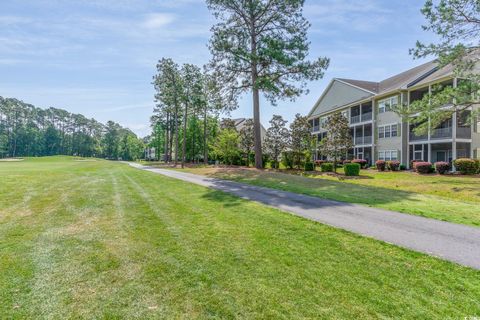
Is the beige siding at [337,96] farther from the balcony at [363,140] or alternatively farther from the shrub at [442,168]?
the shrub at [442,168]

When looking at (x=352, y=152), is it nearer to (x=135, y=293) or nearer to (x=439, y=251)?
(x=439, y=251)

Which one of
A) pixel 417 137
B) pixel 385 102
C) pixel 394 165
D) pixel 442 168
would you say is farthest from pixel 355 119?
pixel 442 168

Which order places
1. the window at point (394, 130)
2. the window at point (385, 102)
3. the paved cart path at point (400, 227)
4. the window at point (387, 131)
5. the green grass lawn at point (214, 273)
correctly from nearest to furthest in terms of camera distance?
the green grass lawn at point (214, 273) → the paved cart path at point (400, 227) → the window at point (385, 102) → the window at point (394, 130) → the window at point (387, 131)

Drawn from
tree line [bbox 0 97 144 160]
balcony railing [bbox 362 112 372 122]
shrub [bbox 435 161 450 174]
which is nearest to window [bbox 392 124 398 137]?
balcony railing [bbox 362 112 372 122]

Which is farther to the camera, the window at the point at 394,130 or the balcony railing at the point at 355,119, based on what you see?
the balcony railing at the point at 355,119

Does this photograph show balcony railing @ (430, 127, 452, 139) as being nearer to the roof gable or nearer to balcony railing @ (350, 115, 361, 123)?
the roof gable

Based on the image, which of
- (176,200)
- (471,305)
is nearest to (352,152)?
(176,200)

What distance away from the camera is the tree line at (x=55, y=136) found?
8206cm

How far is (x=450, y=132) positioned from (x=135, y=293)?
29.6 m

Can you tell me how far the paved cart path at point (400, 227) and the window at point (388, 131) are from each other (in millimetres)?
24795

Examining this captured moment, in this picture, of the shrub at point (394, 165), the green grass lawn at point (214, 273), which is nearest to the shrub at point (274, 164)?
the shrub at point (394, 165)

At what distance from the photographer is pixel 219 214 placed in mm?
7824

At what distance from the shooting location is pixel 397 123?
99.2 ft

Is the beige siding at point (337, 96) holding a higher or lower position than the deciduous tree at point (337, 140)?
higher
